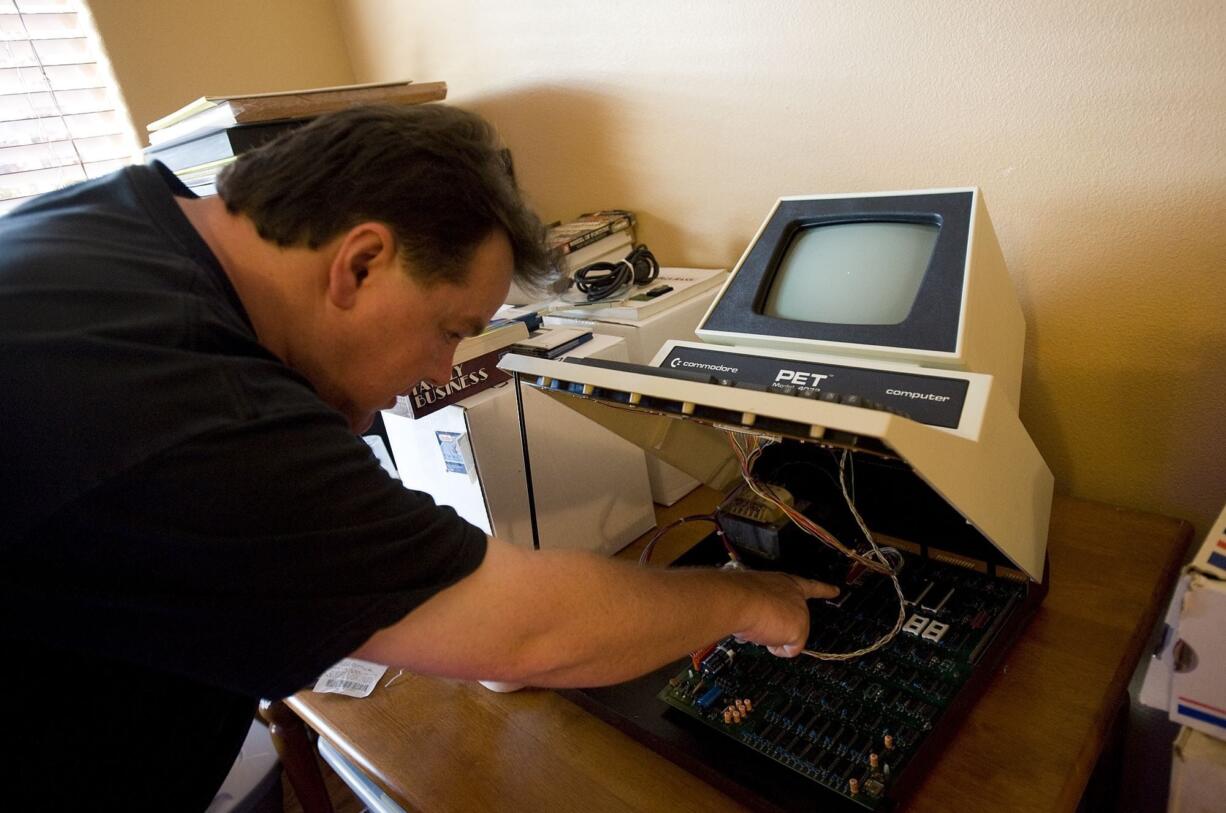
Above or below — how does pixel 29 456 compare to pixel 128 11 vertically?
below

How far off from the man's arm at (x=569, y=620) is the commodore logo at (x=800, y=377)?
0.22 meters

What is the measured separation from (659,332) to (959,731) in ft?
2.40

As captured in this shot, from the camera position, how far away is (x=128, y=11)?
1762 millimetres

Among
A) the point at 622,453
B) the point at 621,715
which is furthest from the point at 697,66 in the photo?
the point at 621,715

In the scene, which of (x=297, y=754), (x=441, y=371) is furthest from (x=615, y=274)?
(x=297, y=754)

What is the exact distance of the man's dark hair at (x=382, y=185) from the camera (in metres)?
0.75

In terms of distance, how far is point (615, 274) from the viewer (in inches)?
53.9

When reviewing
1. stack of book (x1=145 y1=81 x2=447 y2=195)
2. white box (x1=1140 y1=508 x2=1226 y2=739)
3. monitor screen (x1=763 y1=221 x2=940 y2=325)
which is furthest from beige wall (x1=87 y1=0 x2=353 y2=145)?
white box (x1=1140 y1=508 x2=1226 y2=739)

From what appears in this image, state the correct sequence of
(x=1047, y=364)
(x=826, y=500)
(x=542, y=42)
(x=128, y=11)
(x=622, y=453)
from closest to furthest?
(x=826, y=500), (x=1047, y=364), (x=622, y=453), (x=542, y=42), (x=128, y=11)

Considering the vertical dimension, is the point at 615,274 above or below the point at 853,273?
below

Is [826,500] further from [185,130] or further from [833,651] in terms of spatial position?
[185,130]

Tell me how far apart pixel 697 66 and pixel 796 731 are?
1.07 meters

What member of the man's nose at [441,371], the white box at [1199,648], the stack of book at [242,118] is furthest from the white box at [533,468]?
the white box at [1199,648]

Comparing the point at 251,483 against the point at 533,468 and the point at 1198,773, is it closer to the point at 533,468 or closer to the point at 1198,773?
the point at 533,468
